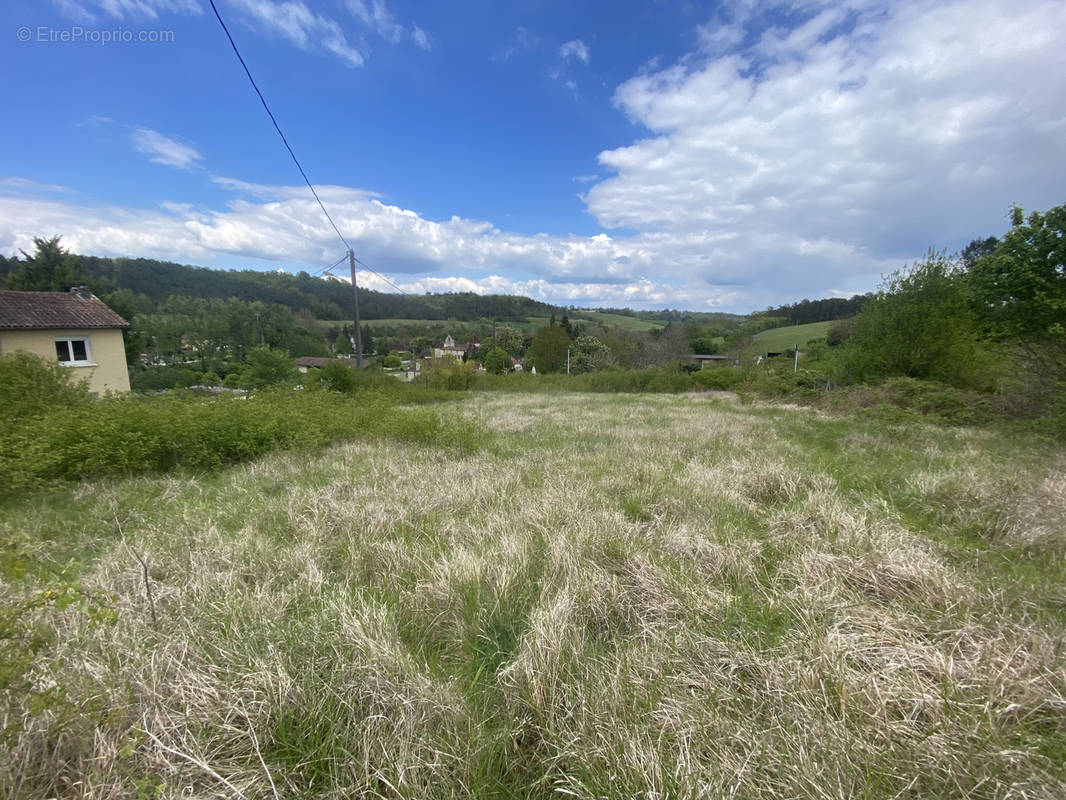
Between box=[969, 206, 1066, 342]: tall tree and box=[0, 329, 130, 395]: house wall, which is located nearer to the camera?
box=[969, 206, 1066, 342]: tall tree

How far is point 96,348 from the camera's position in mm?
18312

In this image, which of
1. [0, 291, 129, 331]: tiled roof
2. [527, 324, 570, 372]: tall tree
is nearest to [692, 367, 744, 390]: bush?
[527, 324, 570, 372]: tall tree

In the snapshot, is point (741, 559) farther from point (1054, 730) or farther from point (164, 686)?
point (164, 686)

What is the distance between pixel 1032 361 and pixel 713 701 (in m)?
13.9

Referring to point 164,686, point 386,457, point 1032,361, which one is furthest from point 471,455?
point 1032,361

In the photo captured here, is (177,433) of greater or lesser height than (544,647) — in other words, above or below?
below

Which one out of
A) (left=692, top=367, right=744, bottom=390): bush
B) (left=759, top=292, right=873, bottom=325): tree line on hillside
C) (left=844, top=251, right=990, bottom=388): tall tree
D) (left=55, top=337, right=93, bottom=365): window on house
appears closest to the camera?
(left=844, top=251, right=990, bottom=388): tall tree

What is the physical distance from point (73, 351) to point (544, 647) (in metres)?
26.3

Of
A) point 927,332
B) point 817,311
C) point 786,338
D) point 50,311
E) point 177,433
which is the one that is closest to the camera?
point 177,433

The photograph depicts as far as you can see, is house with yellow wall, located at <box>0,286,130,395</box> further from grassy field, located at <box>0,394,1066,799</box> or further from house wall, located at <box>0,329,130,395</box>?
grassy field, located at <box>0,394,1066,799</box>

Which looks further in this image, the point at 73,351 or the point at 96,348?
the point at 96,348

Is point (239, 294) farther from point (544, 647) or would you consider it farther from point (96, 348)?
point (544, 647)

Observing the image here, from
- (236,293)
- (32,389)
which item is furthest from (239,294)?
(32,389)

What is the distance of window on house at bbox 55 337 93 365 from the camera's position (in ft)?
56.9
